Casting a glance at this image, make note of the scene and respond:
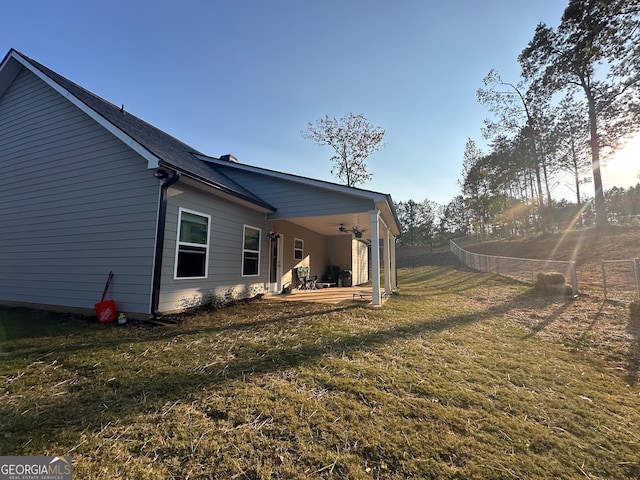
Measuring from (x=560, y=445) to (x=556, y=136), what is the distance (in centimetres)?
2583

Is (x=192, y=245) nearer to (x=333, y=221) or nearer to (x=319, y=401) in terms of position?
(x=319, y=401)

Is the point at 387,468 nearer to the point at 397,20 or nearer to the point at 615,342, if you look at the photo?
the point at 615,342

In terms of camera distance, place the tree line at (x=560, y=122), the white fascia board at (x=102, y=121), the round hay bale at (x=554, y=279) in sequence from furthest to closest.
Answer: the tree line at (x=560, y=122) → the round hay bale at (x=554, y=279) → the white fascia board at (x=102, y=121)

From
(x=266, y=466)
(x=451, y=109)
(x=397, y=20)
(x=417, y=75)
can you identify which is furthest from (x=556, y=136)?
(x=266, y=466)

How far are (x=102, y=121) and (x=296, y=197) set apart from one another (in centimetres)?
465

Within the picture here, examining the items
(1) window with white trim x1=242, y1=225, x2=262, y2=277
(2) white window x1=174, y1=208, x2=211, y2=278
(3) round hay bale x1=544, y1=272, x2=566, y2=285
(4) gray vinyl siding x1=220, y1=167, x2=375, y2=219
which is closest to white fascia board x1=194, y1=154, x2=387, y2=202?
(4) gray vinyl siding x1=220, y1=167, x2=375, y2=219

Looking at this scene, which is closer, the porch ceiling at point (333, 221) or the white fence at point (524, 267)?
the porch ceiling at point (333, 221)

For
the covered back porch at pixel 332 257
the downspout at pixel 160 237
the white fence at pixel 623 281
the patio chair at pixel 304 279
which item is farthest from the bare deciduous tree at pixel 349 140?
the downspout at pixel 160 237

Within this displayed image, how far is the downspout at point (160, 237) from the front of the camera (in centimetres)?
516

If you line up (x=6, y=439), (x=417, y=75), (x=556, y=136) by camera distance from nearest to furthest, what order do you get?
(x=6, y=439), (x=417, y=75), (x=556, y=136)

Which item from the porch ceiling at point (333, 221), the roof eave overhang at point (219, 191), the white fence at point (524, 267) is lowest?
the white fence at point (524, 267)

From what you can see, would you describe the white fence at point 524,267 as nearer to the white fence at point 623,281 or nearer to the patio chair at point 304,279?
the white fence at point 623,281

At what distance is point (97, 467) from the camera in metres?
1.77

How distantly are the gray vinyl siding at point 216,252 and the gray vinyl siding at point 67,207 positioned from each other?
0.33m
